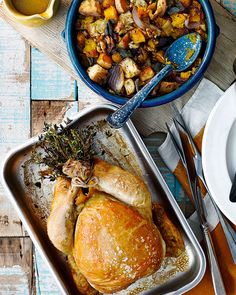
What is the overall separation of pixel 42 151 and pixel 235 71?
556 mm

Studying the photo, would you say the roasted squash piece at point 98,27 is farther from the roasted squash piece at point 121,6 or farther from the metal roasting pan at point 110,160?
the metal roasting pan at point 110,160

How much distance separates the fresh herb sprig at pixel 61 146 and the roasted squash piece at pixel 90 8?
30cm

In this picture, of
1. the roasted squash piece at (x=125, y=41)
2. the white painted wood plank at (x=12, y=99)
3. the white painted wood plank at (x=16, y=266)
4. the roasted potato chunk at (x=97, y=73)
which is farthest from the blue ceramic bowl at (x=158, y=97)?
the white painted wood plank at (x=16, y=266)

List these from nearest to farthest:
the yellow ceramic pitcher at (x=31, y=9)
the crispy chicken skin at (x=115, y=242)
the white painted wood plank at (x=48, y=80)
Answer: the crispy chicken skin at (x=115, y=242), the yellow ceramic pitcher at (x=31, y=9), the white painted wood plank at (x=48, y=80)

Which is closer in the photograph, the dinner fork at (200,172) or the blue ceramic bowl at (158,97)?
the blue ceramic bowl at (158,97)

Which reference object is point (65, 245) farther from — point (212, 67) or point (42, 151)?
point (212, 67)

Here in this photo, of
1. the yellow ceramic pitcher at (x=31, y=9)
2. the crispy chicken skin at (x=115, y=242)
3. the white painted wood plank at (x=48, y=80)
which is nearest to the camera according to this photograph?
the crispy chicken skin at (x=115, y=242)

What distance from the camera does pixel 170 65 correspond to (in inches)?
63.0

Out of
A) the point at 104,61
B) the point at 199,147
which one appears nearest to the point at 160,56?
the point at 104,61

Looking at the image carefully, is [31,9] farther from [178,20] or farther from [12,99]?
[178,20]

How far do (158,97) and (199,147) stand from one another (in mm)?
217

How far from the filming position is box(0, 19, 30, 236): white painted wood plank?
1.80 m

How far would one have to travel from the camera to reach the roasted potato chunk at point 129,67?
1588 mm

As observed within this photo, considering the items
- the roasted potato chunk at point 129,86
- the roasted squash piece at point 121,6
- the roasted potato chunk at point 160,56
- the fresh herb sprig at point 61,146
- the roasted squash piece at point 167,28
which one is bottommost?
the fresh herb sprig at point 61,146
